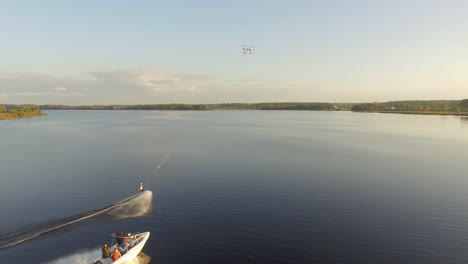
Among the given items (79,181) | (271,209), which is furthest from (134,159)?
(271,209)

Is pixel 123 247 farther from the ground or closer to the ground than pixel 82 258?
farther from the ground

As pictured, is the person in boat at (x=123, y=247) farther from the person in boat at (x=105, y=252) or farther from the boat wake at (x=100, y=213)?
the boat wake at (x=100, y=213)

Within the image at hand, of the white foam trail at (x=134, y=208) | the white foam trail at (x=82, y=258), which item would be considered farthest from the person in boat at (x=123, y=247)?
the white foam trail at (x=134, y=208)

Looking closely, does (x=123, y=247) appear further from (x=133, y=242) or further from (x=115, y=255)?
(x=115, y=255)

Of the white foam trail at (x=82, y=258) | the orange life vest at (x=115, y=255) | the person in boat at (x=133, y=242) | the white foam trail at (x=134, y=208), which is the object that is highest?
the person in boat at (x=133, y=242)

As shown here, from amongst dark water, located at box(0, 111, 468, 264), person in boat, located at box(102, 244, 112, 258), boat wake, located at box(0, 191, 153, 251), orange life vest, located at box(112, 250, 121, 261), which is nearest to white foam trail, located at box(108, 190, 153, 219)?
boat wake, located at box(0, 191, 153, 251)

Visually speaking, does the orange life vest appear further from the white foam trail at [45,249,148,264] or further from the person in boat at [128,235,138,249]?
the person in boat at [128,235,138,249]

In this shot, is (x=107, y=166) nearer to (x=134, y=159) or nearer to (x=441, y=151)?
(x=134, y=159)

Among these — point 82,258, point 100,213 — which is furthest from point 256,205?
point 82,258

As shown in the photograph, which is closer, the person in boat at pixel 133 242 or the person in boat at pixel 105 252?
the person in boat at pixel 105 252
